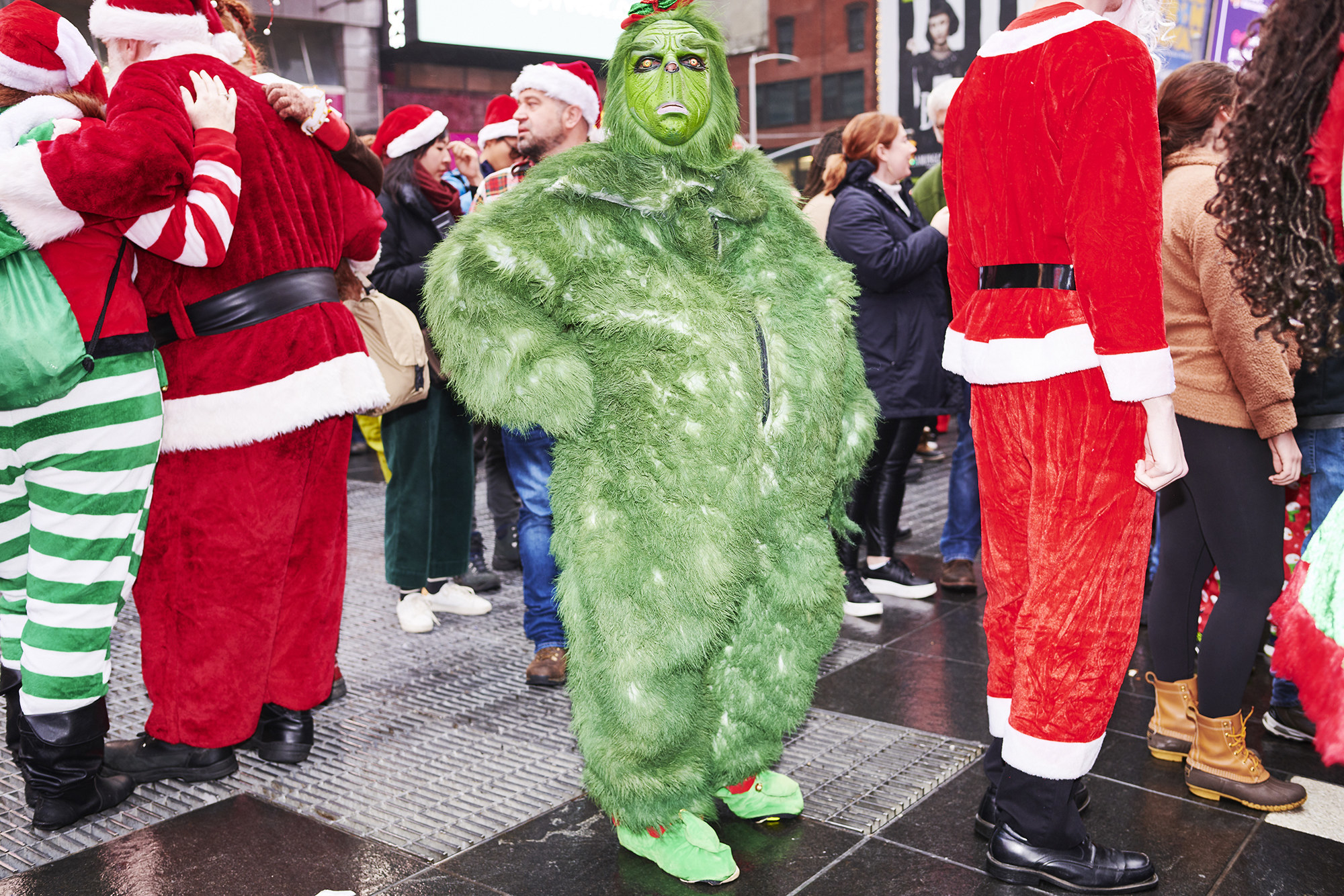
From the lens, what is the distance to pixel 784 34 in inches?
1644

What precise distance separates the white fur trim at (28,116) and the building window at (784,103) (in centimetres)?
3903

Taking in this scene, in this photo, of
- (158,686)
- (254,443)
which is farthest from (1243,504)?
(158,686)

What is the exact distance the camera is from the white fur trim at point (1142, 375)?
220cm

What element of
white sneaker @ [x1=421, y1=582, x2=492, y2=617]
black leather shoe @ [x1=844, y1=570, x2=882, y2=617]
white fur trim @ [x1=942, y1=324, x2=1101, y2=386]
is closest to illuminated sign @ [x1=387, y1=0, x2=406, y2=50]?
white sneaker @ [x1=421, y1=582, x2=492, y2=617]

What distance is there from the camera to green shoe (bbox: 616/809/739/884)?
257cm

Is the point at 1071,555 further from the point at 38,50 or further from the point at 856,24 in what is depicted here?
the point at 856,24

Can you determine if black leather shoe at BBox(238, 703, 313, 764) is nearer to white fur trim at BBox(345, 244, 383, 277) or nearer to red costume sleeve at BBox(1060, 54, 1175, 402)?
white fur trim at BBox(345, 244, 383, 277)

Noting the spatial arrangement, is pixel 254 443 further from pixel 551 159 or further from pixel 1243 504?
pixel 1243 504

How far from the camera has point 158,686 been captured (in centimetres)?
315

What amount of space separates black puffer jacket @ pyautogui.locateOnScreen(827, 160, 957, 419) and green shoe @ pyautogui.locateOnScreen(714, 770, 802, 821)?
7.19ft

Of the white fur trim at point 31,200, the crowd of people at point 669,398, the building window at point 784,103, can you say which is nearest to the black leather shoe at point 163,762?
the crowd of people at point 669,398

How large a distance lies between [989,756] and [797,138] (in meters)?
40.2

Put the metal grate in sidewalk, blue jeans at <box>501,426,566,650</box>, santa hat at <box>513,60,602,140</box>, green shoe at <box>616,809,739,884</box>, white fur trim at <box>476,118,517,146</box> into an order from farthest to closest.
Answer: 1. white fur trim at <box>476,118,517,146</box>
2. santa hat at <box>513,60,602,140</box>
3. blue jeans at <box>501,426,566,650</box>
4. the metal grate in sidewalk
5. green shoe at <box>616,809,739,884</box>

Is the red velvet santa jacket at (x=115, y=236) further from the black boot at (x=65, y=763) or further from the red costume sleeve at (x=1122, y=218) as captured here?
the red costume sleeve at (x=1122, y=218)
